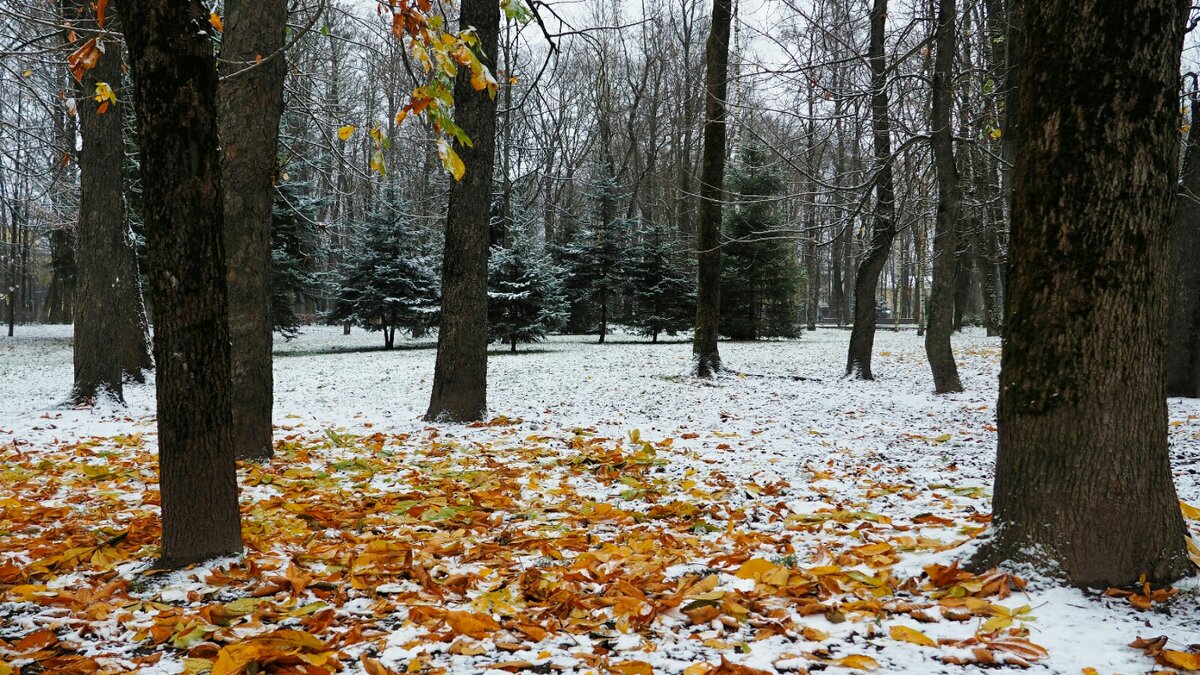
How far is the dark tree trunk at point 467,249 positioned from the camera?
6.80 m

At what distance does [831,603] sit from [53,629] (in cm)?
282

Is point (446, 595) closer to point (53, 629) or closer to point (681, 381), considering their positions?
point (53, 629)

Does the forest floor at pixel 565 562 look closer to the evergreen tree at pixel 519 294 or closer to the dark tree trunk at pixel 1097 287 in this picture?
the dark tree trunk at pixel 1097 287

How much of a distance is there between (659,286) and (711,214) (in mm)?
10429

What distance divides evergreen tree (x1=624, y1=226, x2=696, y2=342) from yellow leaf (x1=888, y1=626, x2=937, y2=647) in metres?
18.9

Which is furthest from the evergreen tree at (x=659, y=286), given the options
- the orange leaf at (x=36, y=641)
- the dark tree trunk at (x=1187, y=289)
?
the orange leaf at (x=36, y=641)

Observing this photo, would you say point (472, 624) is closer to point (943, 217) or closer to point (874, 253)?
point (943, 217)

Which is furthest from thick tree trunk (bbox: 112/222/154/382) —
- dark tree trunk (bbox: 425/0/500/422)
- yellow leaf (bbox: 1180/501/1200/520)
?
yellow leaf (bbox: 1180/501/1200/520)

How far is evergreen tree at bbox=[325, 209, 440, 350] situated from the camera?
18531mm

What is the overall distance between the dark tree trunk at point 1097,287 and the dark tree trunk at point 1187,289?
20.9ft

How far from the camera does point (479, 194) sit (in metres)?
6.83

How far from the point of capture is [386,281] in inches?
727

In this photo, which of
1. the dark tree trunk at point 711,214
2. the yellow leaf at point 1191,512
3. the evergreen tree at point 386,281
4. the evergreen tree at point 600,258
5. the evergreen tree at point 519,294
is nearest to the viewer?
the yellow leaf at point 1191,512

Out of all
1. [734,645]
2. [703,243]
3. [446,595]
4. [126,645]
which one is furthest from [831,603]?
[703,243]
